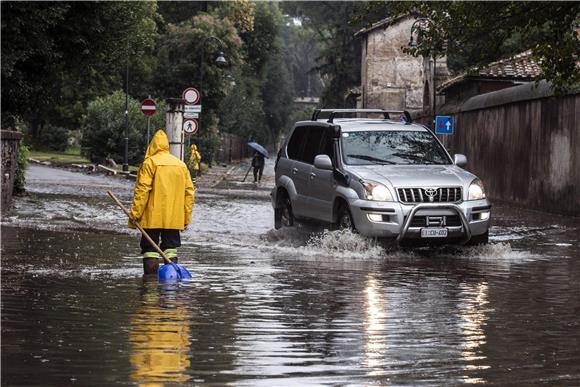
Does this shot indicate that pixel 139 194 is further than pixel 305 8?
No

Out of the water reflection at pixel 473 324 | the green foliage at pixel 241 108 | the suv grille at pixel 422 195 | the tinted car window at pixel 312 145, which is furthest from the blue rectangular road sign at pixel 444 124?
the green foliage at pixel 241 108

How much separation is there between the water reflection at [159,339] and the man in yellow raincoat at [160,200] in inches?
49.8

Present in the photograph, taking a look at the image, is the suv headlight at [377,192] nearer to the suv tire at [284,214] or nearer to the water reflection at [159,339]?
the suv tire at [284,214]

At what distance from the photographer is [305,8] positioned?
9669 centimetres

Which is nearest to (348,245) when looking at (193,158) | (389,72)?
(193,158)

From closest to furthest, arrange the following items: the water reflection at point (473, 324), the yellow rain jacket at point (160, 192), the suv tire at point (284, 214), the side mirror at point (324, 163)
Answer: the water reflection at point (473, 324) < the yellow rain jacket at point (160, 192) < the side mirror at point (324, 163) < the suv tire at point (284, 214)

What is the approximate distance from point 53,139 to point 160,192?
64.8 m

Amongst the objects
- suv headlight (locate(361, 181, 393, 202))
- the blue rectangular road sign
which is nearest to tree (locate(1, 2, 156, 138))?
the blue rectangular road sign

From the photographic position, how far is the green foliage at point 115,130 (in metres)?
51.9

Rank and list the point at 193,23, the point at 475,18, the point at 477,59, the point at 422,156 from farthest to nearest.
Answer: the point at 193,23 → the point at 477,59 → the point at 475,18 → the point at 422,156

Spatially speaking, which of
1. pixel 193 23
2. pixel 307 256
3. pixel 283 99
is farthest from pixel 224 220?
pixel 283 99

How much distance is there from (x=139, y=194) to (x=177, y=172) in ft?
1.51

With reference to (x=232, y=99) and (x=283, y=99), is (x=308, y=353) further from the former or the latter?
(x=283, y=99)

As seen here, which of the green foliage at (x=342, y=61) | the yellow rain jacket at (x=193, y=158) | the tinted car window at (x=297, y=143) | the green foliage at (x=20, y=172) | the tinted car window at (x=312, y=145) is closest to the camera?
the tinted car window at (x=312, y=145)
